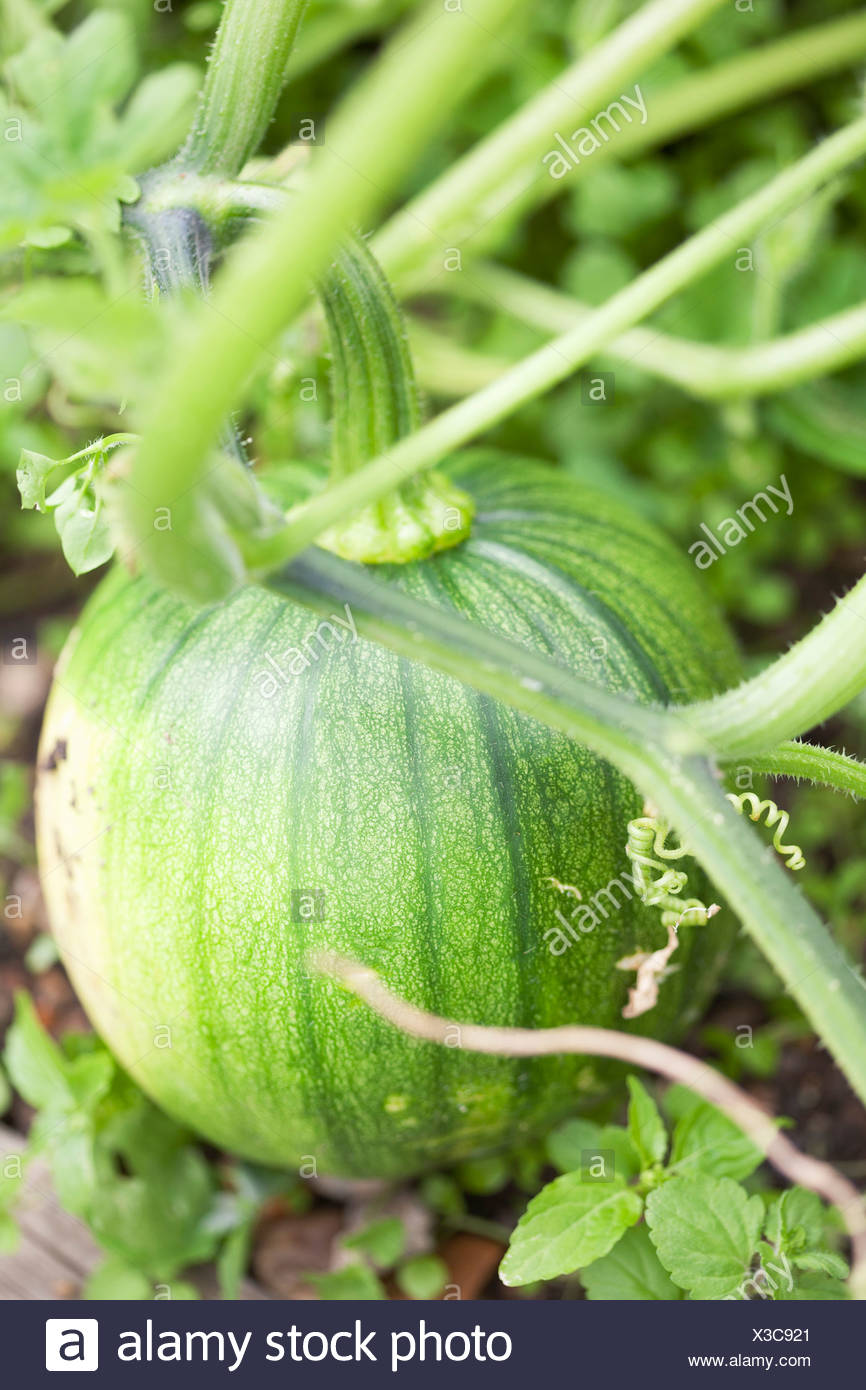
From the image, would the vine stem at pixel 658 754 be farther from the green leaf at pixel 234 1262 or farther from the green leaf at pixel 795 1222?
the green leaf at pixel 234 1262

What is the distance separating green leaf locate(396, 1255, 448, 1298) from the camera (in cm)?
139

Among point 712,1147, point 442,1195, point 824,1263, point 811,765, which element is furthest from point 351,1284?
point 811,765

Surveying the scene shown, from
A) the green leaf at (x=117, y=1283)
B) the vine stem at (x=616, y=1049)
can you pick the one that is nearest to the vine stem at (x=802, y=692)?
the vine stem at (x=616, y=1049)

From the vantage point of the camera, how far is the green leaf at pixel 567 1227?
988 millimetres

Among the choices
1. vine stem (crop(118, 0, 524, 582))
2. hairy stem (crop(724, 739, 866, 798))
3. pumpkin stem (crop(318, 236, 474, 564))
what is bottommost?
hairy stem (crop(724, 739, 866, 798))

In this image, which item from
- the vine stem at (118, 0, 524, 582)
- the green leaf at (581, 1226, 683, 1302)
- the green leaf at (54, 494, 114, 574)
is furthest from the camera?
the green leaf at (581, 1226, 683, 1302)

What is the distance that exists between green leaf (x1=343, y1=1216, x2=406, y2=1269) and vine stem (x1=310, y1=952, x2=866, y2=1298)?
1.12 ft

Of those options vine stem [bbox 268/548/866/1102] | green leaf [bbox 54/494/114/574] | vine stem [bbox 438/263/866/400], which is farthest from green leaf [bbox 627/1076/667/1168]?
vine stem [bbox 438/263/866/400]

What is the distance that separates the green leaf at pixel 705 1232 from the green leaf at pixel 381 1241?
0.44 metres

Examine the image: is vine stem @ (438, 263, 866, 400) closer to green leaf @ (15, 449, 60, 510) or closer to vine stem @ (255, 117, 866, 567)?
vine stem @ (255, 117, 866, 567)

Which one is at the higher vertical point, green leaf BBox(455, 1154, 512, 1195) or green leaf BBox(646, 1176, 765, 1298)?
green leaf BBox(455, 1154, 512, 1195)

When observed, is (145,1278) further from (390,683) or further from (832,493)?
(832,493)

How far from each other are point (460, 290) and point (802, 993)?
1475 mm
